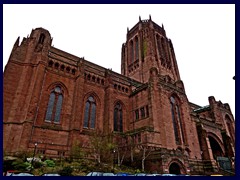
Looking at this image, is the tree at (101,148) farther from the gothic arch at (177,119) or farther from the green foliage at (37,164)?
the gothic arch at (177,119)

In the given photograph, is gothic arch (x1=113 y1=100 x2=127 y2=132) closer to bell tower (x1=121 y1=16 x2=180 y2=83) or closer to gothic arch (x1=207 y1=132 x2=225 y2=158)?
bell tower (x1=121 y1=16 x2=180 y2=83)

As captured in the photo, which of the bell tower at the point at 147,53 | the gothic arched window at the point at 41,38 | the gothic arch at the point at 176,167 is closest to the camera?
the gothic arch at the point at 176,167

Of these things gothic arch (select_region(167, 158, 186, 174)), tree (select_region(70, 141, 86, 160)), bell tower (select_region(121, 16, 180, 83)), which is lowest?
gothic arch (select_region(167, 158, 186, 174))

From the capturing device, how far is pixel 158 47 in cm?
5459

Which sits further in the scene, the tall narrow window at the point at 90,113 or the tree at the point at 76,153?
the tall narrow window at the point at 90,113

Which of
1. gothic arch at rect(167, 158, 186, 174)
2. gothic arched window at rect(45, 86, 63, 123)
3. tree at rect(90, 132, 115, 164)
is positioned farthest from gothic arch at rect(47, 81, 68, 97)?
gothic arch at rect(167, 158, 186, 174)

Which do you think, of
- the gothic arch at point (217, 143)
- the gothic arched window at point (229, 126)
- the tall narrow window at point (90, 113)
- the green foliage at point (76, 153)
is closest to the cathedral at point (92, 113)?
the tall narrow window at point (90, 113)

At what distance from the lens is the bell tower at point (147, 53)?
4909cm


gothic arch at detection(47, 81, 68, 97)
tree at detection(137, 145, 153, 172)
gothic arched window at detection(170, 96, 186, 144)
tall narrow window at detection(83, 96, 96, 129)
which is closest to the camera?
tree at detection(137, 145, 153, 172)

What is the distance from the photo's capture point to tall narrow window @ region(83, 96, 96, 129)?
29.2 metres

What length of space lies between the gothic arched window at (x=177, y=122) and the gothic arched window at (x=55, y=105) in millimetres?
21410

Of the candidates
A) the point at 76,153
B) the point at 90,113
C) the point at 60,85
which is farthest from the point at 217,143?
the point at 60,85

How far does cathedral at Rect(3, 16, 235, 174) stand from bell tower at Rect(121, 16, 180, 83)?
1091 cm

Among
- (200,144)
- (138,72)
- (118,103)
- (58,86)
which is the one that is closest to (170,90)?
(118,103)
